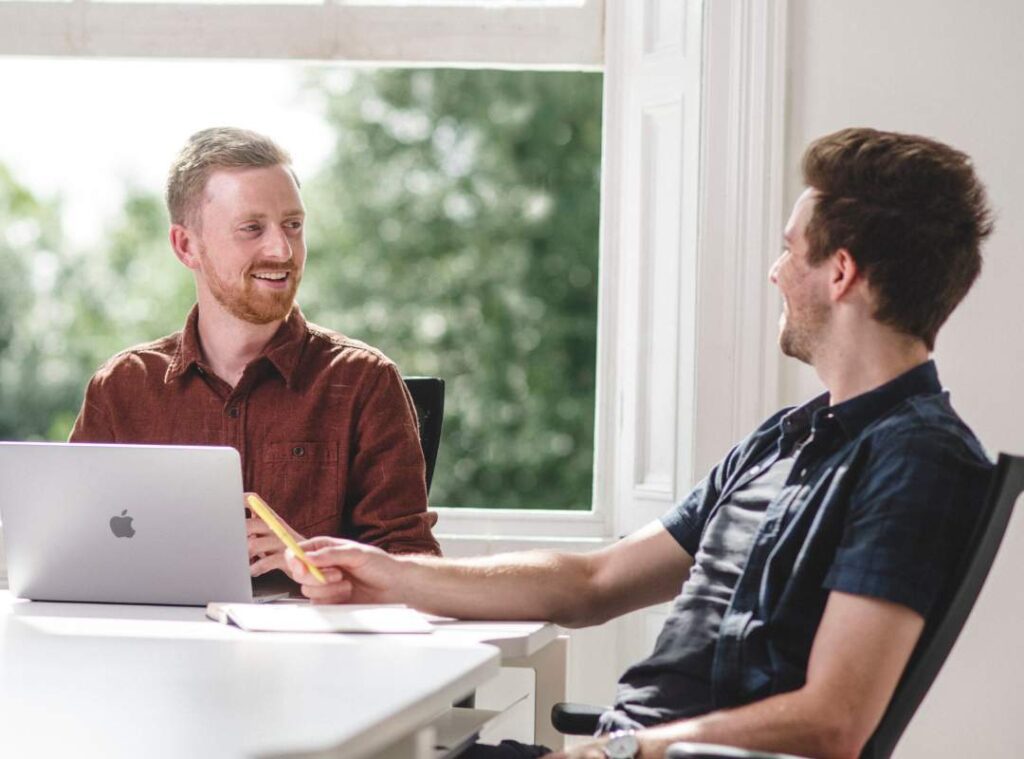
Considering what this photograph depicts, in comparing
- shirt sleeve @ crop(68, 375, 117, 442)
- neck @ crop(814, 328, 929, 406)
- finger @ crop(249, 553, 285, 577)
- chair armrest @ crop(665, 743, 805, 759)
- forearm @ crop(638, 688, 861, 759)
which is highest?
neck @ crop(814, 328, 929, 406)

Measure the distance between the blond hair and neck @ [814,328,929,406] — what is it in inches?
45.9

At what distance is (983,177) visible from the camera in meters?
2.86

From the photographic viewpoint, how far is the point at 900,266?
1692 millimetres

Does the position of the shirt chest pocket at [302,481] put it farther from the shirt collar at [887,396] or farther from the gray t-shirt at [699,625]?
the shirt collar at [887,396]

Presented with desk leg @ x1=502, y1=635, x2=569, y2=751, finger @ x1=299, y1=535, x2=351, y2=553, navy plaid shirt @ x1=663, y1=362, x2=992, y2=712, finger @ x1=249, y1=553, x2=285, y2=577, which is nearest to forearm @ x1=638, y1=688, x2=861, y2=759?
navy plaid shirt @ x1=663, y1=362, x2=992, y2=712

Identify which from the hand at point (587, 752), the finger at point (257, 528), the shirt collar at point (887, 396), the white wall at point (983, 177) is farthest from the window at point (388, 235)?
the hand at point (587, 752)

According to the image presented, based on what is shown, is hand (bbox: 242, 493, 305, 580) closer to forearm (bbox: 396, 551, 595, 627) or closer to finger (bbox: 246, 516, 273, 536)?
finger (bbox: 246, 516, 273, 536)

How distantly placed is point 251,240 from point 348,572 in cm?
79

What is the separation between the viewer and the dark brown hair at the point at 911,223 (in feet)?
5.50

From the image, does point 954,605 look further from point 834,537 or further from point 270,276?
point 270,276

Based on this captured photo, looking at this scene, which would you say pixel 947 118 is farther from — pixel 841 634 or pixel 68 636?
pixel 68 636

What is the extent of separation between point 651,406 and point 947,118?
2.83 feet

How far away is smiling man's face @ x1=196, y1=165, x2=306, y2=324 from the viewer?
2420 mm

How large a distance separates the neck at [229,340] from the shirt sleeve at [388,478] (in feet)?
0.72
